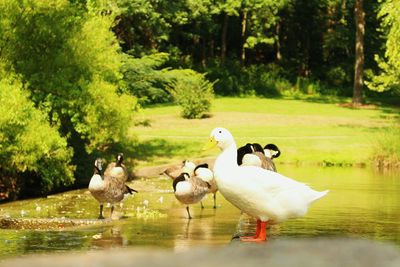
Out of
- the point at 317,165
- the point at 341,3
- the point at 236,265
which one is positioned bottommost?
the point at 317,165

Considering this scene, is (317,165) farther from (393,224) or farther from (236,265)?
(236,265)

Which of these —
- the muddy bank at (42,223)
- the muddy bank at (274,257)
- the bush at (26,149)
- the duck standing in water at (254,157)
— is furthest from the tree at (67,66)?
the muddy bank at (274,257)

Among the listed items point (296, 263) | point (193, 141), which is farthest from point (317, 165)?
point (296, 263)

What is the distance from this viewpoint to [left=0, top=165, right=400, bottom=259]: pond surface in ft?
51.6

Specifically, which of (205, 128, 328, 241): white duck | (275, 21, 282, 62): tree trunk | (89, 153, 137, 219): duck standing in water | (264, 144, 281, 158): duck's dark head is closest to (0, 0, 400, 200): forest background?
(275, 21, 282, 62): tree trunk

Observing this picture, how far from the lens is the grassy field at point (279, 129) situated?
3553 centimetres

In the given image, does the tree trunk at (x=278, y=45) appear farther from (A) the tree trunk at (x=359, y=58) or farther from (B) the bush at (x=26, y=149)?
(B) the bush at (x=26, y=149)

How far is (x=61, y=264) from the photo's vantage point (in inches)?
372

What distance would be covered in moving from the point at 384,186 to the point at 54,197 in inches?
371

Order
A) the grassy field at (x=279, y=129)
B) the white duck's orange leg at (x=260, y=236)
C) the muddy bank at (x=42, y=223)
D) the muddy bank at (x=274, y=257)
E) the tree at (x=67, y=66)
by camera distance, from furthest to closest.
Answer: the grassy field at (x=279, y=129) < the tree at (x=67, y=66) < the muddy bank at (x=42, y=223) < the white duck's orange leg at (x=260, y=236) < the muddy bank at (x=274, y=257)

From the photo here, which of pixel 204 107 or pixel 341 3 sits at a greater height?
pixel 341 3

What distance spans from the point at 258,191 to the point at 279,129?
31131 millimetres

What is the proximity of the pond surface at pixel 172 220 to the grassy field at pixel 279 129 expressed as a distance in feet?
23.4

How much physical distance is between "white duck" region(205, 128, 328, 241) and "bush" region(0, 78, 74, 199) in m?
11.8
